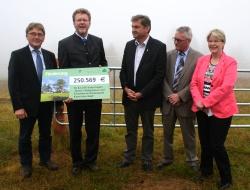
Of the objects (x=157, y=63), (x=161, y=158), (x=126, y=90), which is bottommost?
(x=161, y=158)

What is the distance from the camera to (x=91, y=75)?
5.33 m

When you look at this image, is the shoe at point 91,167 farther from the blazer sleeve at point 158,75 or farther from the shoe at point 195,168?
the shoe at point 195,168

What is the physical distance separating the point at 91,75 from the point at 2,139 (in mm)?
2951

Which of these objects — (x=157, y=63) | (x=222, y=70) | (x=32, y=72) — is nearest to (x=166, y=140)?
(x=157, y=63)

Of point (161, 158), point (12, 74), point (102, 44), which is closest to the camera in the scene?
point (12, 74)

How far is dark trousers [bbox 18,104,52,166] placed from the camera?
5.46 meters

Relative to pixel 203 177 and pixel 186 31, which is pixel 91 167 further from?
pixel 186 31

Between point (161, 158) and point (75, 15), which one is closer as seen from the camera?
point (75, 15)

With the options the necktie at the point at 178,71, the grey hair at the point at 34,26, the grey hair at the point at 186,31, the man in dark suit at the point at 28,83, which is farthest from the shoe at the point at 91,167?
the grey hair at the point at 186,31

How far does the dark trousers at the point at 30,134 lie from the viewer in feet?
17.9

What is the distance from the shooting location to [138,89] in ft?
18.1

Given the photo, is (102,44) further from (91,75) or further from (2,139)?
(2,139)

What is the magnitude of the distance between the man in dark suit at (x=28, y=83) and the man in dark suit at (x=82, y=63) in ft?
1.00

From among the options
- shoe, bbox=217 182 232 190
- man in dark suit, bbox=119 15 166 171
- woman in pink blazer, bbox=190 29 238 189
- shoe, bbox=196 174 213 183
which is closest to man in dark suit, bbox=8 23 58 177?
man in dark suit, bbox=119 15 166 171
